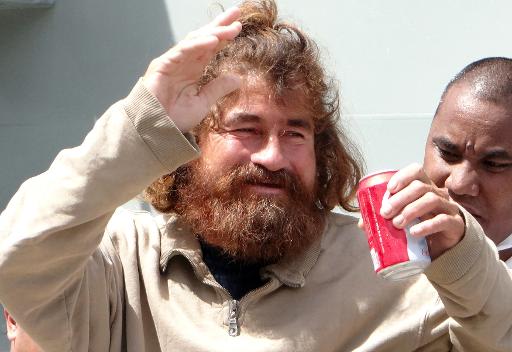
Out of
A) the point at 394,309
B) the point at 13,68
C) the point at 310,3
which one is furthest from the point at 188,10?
the point at 394,309

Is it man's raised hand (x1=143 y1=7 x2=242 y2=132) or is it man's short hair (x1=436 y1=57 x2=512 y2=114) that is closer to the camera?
man's raised hand (x1=143 y1=7 x2=242 y2=132)

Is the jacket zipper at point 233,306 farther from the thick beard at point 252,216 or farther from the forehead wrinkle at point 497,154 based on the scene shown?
the forehead wrinkle at point 497,154

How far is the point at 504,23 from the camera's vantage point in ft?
11.1

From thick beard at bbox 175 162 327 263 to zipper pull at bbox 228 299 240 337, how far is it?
14 cm

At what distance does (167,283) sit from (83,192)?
1.74ft

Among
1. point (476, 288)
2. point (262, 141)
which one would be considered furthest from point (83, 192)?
point (476, 288)

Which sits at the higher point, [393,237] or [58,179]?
[58,179]

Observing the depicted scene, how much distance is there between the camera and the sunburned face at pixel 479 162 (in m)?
2.53

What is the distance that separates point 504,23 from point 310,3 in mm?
751

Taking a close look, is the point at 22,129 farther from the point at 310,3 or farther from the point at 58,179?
the point at 58,179

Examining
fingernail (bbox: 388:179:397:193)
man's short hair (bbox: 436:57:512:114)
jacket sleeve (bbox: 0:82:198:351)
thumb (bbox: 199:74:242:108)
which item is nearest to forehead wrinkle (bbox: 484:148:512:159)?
man's short hair (bbox: 436:57:512:114)

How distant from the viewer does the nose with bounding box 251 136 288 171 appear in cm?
237

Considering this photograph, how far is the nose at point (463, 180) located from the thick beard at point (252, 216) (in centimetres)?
38

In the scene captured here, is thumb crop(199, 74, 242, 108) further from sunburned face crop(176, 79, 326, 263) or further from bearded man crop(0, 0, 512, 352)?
sunburned face crop(176, 79, 326, 263)
